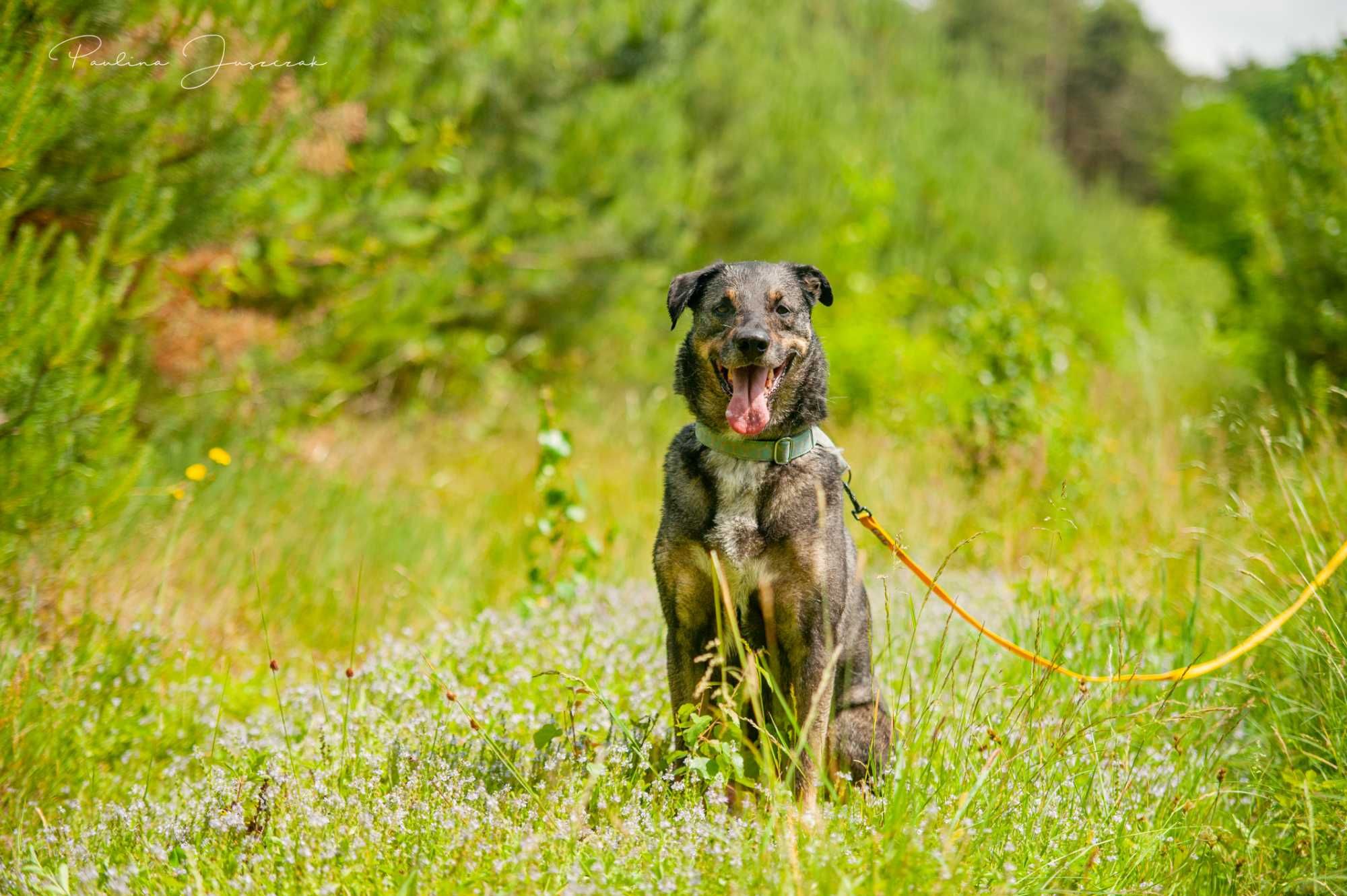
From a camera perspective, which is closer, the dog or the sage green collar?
the dog

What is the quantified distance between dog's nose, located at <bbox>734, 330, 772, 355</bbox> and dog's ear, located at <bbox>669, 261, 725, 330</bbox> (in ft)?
1.34

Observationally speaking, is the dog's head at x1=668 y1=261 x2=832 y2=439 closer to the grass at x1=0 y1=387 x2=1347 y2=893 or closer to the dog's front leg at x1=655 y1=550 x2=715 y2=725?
the dog's front leg at x1=655 y1=550 x2=715 y2=725

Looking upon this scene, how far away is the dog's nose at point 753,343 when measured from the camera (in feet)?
10.4

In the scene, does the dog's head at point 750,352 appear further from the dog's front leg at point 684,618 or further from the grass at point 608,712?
the grass at point 608,712

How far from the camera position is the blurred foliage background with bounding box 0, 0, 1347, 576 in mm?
4141

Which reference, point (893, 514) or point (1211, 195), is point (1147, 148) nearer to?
point (1211, 195)

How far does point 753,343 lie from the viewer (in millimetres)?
3182

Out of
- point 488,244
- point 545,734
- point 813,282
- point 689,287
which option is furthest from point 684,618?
point 488,244

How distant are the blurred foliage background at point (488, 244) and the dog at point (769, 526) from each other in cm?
234

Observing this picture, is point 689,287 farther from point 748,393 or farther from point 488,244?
point 488,244

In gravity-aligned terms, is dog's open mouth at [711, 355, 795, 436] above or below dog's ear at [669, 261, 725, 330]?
below

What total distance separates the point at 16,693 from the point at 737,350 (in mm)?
2801


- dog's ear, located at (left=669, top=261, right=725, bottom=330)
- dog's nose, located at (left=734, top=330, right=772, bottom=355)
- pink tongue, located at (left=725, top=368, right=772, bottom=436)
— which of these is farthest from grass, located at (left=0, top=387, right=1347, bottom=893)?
dog's ear, located at (left=669, top=261, right=725, bottom=330)

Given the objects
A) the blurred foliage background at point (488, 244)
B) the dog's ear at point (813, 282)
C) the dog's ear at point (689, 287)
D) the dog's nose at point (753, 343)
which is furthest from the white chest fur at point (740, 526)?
the blurred foliage background at point (488, 244)
